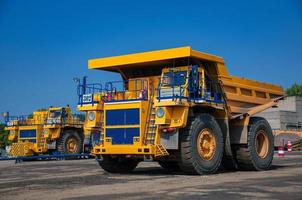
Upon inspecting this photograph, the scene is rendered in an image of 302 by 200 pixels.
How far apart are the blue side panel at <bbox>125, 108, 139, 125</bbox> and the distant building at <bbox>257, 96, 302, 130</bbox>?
2977 centimetres

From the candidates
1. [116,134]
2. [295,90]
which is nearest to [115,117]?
[116,134]

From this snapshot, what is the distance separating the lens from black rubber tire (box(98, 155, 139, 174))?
14.3 meters

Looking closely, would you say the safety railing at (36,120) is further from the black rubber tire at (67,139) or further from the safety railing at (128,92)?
the safety railing at (128,92)

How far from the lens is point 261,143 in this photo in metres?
15.8

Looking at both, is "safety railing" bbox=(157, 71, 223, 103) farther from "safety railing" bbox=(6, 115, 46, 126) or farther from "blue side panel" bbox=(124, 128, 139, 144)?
"safety railing" bbox=(6, 115, 46, 126)

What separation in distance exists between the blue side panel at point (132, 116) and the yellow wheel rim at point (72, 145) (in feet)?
50.4

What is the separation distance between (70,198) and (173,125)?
4598 mm

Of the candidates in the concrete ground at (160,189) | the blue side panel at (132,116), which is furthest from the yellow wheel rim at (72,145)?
the concrete ground at (160,189)

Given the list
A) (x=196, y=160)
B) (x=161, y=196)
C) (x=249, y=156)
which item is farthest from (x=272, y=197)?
(x=249, y=156)

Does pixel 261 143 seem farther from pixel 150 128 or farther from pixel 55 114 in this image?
pixel 55 114

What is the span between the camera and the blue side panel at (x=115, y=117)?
1340 cm

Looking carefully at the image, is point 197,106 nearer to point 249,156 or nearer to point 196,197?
point 249,156

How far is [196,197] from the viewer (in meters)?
8.27

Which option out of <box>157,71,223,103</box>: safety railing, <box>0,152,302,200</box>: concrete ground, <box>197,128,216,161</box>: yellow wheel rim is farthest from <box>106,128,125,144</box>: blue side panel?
<box>197,128,216,161</box>: yellow wheel rim
